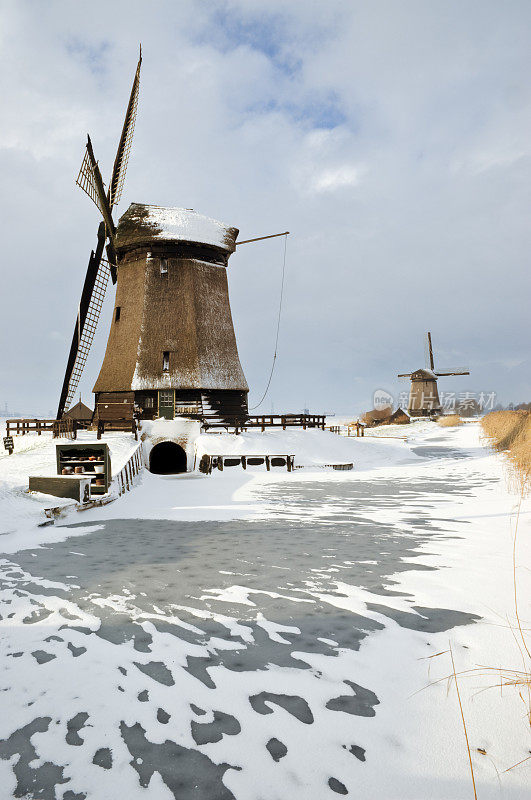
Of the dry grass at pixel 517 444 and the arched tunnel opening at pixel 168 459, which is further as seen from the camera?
the arched tunnel opening at pixel 168 459

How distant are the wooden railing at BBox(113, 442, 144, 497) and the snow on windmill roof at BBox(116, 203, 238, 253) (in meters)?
9.89

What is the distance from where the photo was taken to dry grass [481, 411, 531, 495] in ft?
35.6

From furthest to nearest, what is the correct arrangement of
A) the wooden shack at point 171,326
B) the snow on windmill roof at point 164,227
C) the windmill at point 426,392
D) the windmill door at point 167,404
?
the windmill at point 426,392, the snow on windmill roof at point 164,227, the wooden shack at point 171,326, the windmill door at point 167,404

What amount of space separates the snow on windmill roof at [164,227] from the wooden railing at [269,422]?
8100mm

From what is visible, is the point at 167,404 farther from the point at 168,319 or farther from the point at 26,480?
the point at 26,480

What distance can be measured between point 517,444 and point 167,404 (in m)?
13.8

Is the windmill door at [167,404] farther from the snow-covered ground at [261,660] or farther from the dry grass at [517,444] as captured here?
the dry grass at [517,444]

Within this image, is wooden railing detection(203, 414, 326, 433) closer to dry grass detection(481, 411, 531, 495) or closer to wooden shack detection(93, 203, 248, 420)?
wooden shack detection(93, 203, 248, 420)

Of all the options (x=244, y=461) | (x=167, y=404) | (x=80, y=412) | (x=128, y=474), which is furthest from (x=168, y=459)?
(x=80, y=412)

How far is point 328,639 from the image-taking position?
3.88 meters

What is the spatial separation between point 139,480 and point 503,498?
438 inches

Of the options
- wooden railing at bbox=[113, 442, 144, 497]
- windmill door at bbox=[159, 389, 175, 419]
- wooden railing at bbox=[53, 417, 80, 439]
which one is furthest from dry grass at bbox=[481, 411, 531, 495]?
wooden railing at bbox=[53, 417, 80, 439]

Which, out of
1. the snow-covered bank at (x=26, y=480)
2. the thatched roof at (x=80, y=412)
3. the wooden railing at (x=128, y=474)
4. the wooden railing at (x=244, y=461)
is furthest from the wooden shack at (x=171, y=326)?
the thatched roof at (x=80, y=412)

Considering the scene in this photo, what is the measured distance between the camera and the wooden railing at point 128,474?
43.3 feet
